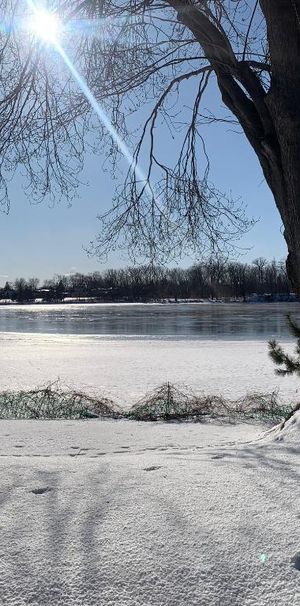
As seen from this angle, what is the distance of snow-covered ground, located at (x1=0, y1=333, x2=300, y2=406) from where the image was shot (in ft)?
51.3

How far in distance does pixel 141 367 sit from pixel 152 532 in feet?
57.9

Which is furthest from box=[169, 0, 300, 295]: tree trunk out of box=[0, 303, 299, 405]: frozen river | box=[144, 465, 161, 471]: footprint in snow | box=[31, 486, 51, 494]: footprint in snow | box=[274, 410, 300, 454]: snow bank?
box=[0, 303, 299, 405]: frozen river

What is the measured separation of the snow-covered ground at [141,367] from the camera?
1565 centimetres

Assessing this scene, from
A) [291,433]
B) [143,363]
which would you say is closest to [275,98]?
[291,433]

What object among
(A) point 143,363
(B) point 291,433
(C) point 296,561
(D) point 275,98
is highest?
(D) point 275,98

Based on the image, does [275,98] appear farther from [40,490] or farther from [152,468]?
[40,490]

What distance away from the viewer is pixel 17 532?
2.91 metres

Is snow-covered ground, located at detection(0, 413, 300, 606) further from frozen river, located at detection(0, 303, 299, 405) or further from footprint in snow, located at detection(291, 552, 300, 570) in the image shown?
frozen river, located at detection(0, 303, 299, 405)

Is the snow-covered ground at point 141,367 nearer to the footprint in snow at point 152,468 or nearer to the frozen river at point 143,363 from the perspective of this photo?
the frozen river at point 143,363

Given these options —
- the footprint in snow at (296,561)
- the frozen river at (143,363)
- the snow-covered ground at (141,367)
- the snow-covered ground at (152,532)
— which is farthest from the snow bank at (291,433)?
the snow-covered ground at (141,367)

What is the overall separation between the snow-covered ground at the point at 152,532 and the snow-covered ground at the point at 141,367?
9405 mm

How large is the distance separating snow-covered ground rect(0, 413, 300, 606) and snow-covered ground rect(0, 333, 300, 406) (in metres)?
9.41

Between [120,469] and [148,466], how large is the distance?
26 centimetres

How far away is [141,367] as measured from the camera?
2047 cm
